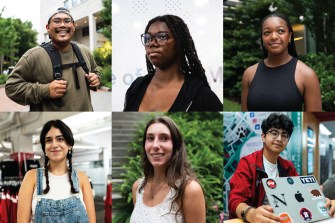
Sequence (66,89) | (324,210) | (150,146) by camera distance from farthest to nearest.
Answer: (324,210) < (66,89) < (150,146)

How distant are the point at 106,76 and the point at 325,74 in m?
1.52

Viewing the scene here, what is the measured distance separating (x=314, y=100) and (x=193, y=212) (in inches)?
47.3

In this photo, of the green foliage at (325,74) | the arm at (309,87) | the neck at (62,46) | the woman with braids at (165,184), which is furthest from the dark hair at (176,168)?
the green foliage at (325,74)

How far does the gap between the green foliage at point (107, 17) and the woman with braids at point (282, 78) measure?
3.41 feet

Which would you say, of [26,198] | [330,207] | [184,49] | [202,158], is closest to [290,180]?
[330,207]

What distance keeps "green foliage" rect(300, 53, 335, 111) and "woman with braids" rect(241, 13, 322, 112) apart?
0.24 feet

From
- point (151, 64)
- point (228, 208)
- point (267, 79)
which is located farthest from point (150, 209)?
point (267, 79)

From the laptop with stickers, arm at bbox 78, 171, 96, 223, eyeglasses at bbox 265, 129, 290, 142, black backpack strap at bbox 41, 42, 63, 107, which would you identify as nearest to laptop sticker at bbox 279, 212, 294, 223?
the laptop with stickers

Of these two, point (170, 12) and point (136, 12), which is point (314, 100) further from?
point (136, 12)

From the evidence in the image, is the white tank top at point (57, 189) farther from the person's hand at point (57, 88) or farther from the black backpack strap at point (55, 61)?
the black backpack strap at point (55, 61)

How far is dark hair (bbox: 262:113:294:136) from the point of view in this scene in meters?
3.00

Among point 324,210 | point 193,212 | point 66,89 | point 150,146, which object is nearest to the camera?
point 193,212

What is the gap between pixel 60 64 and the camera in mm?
2814

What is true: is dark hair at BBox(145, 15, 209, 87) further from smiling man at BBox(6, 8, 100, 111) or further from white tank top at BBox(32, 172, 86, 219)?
white tank top at BBox(32, 172, 86, 219)
